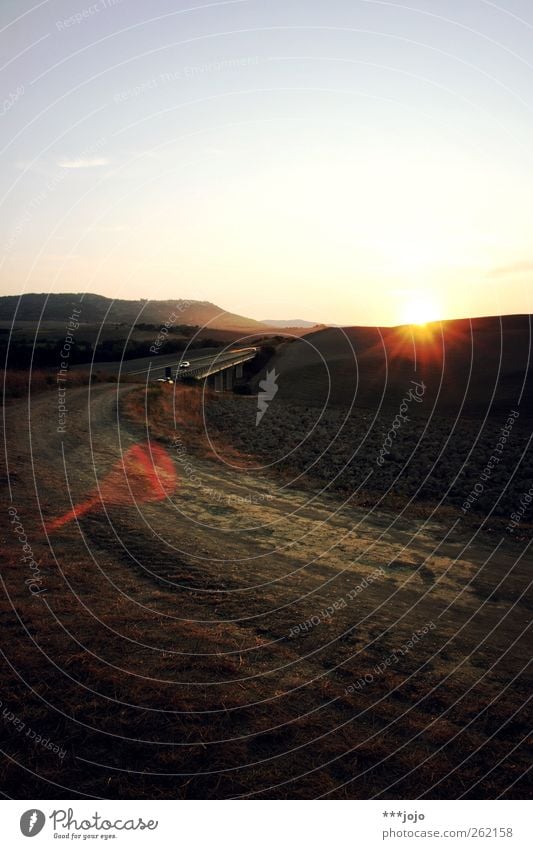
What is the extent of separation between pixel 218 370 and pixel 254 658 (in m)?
58.9

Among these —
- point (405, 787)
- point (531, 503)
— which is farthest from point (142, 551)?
point (531, 503)

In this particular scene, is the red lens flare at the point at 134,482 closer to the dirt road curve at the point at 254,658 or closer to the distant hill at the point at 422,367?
the dirt road curve at the point at 254,658

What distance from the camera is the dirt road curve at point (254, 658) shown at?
251 inches

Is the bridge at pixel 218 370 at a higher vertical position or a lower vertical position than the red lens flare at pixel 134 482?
higher

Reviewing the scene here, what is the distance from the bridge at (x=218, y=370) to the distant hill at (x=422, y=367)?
573 centimetres

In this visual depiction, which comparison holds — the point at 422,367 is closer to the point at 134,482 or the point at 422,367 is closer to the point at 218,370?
the point at 218,370

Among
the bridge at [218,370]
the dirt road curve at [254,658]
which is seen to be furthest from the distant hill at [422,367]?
the dirt road curve at [254,658]

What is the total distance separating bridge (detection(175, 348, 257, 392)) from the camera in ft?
185

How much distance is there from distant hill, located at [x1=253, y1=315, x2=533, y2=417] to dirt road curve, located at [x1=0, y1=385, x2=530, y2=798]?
37.6m

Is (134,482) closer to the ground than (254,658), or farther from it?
farther from it

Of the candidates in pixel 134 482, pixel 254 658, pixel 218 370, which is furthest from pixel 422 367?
pixel 254 658

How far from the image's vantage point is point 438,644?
9688 mm

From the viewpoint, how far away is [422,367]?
7388 centimetres

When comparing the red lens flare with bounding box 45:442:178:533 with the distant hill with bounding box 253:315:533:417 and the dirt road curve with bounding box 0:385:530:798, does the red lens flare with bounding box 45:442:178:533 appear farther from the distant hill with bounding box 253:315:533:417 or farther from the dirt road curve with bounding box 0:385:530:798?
the distant hill with bounding box 253:315:533:417
